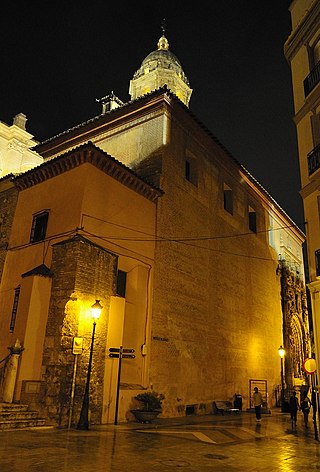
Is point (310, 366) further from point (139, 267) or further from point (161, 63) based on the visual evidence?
point (161, 63)

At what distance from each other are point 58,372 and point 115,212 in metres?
5.95

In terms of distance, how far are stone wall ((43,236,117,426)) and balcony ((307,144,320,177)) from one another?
7.72 meters

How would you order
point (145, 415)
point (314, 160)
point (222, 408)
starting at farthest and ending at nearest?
point (222, 408)
point (314, 160)
point (145, 415)

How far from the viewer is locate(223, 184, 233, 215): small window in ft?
77.7

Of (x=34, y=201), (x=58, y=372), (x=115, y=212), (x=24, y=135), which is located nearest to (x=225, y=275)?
(x=115, y=212)

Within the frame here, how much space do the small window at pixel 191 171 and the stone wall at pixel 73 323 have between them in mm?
8173

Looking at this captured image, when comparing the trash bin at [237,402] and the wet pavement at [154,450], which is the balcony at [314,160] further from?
the trash bin at [237,402]

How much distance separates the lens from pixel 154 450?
8516 millimetres

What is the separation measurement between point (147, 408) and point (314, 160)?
10149 mm

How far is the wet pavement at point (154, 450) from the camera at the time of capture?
22.5 feet

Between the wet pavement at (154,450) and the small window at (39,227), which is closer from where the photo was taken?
the wet pavement at (154,450)

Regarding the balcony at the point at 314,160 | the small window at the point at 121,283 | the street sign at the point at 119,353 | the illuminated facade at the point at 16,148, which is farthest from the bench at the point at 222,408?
the illuminated facade at the point at 16,148

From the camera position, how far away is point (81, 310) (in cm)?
1221

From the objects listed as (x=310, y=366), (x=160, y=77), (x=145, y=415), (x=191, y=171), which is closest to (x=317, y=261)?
(x=310, y=366)
